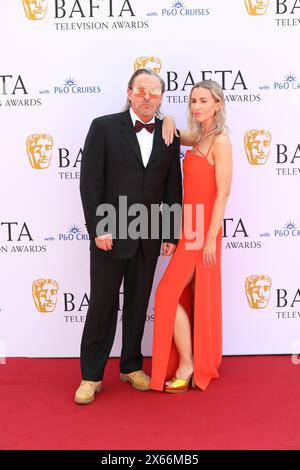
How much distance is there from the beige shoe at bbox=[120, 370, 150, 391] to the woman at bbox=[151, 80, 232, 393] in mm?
65

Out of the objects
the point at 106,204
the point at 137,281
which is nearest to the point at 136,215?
the point at 106,204

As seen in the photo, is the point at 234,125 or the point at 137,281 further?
the point at 234,125

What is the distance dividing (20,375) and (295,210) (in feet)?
6.36

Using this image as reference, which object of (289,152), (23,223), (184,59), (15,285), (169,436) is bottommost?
(169,436)

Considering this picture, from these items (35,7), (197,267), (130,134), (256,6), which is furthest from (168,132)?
(35,7)

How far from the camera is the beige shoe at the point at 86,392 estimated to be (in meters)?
2.88

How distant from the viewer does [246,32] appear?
11.1ft

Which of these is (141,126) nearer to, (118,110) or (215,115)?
(215,115)

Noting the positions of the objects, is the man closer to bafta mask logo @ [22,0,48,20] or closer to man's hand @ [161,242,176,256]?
man's hand @ [161,242,176,256]

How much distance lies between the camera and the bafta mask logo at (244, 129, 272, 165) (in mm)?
3455

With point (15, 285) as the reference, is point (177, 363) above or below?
below

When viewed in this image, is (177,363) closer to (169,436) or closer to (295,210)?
(169,436)

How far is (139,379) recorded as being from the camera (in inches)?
122

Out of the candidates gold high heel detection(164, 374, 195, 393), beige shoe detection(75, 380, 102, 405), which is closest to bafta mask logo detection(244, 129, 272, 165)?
gold high heel detection(164, 374, 195, 393)
